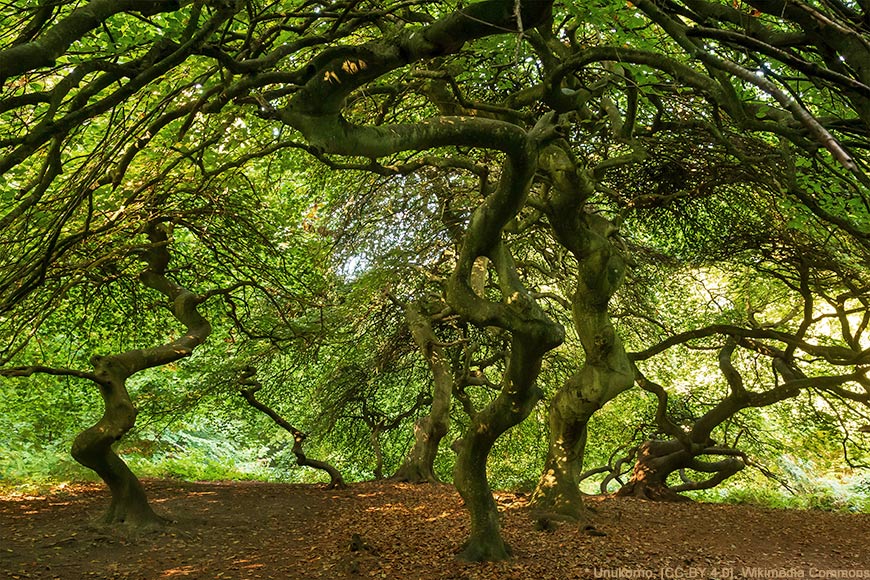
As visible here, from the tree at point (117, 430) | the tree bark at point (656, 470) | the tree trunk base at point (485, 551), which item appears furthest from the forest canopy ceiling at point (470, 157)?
the tree bark at point (656, 470)

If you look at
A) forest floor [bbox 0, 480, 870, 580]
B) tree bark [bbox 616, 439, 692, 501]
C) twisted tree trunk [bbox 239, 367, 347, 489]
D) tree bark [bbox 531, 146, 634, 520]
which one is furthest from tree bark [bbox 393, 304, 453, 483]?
tree bark [bbox 616, 439, 692, 501]

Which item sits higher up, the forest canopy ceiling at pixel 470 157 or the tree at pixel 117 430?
the forest canopy ceiling at pixel 470 157

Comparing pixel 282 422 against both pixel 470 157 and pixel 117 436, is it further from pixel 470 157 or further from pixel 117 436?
pixel 470 157

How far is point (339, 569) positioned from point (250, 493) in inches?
217

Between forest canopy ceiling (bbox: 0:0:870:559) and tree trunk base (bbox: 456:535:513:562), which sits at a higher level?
forest canopy ceiling (bbox: 0:0:870:559)

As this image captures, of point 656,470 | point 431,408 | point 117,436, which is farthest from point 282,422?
point 656,470

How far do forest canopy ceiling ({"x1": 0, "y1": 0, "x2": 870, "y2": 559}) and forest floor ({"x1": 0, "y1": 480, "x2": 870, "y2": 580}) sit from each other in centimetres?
91

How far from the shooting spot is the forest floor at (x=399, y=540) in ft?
22.1

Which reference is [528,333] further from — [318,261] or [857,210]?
[318,261]

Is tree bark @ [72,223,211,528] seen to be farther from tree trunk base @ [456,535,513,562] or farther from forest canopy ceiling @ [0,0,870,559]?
tree trunk base @ [456,535,513,562]

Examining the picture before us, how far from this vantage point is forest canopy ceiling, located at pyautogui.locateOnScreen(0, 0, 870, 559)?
3508mm

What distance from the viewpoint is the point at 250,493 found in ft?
39.0

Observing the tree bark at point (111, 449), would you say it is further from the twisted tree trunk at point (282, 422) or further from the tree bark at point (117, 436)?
the twisted tree trunk at point (282, 422)

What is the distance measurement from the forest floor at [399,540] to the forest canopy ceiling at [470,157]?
0.91 metres
